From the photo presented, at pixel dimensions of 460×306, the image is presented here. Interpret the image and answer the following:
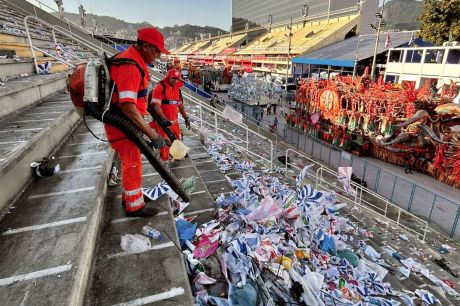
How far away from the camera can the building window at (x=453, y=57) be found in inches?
745

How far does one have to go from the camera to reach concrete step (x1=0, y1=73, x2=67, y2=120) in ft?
12.9

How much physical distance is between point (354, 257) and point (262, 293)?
234 cm

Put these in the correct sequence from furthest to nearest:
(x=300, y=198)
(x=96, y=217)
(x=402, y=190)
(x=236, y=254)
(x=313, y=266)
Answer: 1. (x=402, y=190)
2. (x=300, y=198)
3. (x=313, y=266)
4. (x=236, y=254)
5. (x=96, y=217)

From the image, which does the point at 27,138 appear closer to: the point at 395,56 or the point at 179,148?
the point at 179,148

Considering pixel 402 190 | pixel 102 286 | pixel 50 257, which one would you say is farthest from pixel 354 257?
pixel 402 190

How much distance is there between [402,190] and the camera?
11398mm

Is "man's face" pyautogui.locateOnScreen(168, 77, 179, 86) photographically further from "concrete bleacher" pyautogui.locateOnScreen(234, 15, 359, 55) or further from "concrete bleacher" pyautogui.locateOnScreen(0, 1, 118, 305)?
"concrete bleacher" pyautogui.locateOnScreen(234, 15, 359, 55)

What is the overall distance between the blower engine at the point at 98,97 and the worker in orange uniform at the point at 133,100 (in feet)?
0.23

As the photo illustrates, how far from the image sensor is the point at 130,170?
289cm

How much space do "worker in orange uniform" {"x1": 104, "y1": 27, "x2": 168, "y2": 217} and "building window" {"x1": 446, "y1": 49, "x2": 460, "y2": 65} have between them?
23602 millimetres

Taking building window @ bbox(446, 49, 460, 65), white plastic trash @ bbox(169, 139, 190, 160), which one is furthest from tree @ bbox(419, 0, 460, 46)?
white plastic trash @ bbox(169, 139, 190, 160)

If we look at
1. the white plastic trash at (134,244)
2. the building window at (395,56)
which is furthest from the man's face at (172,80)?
the building window at (395,56)

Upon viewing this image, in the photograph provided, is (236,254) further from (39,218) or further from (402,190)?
(402,190)

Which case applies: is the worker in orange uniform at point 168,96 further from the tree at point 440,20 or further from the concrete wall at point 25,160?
the tree at point 440,20
